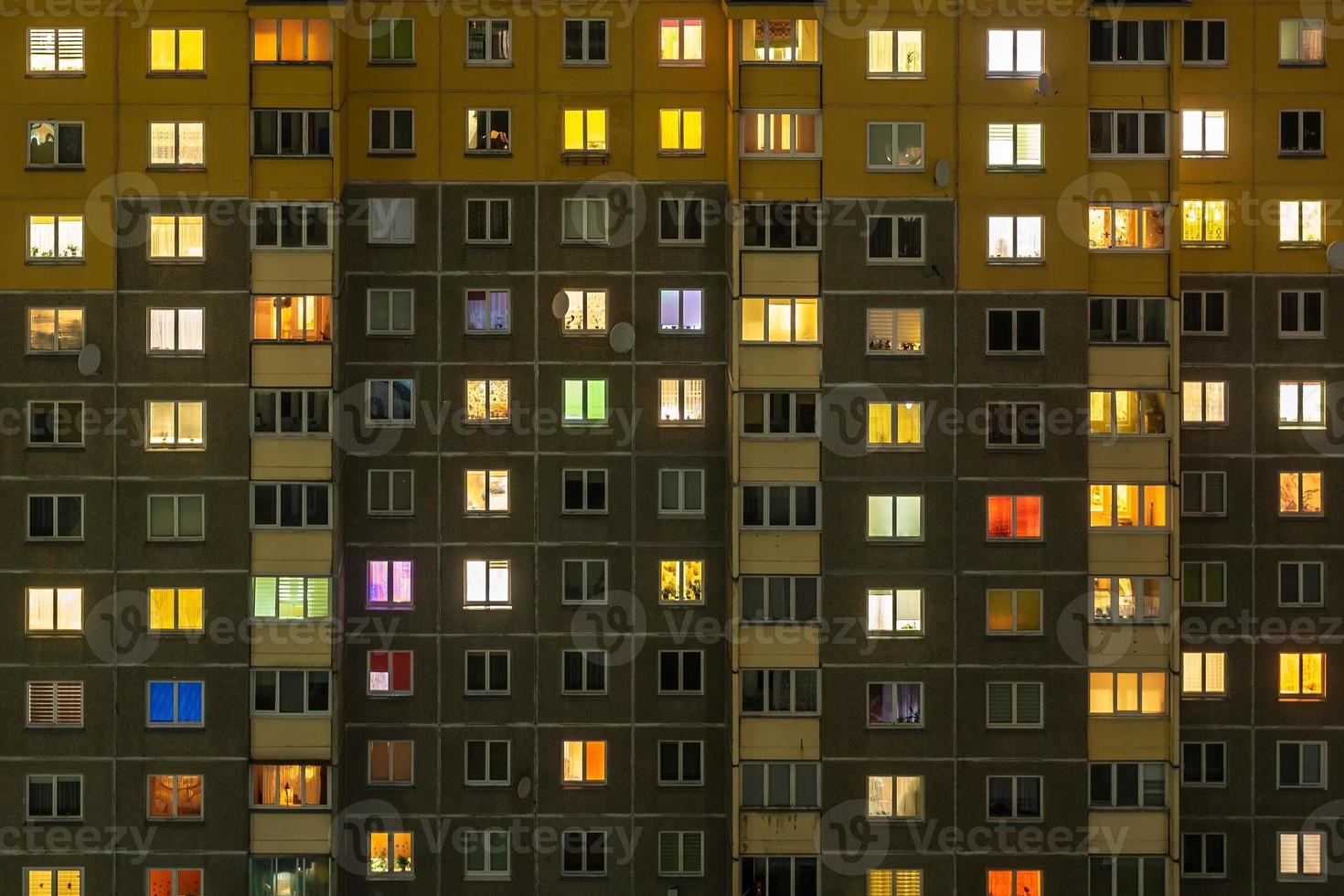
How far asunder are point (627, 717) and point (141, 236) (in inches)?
822

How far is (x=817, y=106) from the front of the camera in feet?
169

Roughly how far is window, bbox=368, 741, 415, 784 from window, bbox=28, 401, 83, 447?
1309cm

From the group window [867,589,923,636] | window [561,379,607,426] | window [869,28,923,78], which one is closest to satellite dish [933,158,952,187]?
window [869,28,923,78]

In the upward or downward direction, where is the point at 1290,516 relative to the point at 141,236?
downward

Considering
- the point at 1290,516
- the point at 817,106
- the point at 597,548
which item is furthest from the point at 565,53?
the point at 1290,516

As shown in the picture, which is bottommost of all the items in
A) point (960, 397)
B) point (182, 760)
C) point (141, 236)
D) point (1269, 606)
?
point (182, 760)

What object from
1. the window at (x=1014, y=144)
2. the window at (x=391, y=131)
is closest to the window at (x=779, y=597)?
the window at (x=1014, y=144)

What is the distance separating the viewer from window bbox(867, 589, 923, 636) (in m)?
52.1

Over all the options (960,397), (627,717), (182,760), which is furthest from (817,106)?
(182,760)

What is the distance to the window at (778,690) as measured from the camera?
51875 millimetres

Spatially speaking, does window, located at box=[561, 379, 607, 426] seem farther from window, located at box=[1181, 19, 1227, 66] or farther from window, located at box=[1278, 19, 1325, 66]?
window, located at box=[1278, 19, 1325, 66]

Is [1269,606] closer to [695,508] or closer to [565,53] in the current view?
[695,508]

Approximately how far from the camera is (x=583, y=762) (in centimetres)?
5412

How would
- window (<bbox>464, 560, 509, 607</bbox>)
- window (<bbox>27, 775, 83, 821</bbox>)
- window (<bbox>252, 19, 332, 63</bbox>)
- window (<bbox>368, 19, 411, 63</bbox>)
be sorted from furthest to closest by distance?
window (<bbox>464, 560, 509, 607</bbox>), window (<bbox>368, 19, 411, 63</bbox>), window (<bbox>27, 775, 83, 821</bbox>), window (<bbox>252, 19, 332, 63</bbox>)
